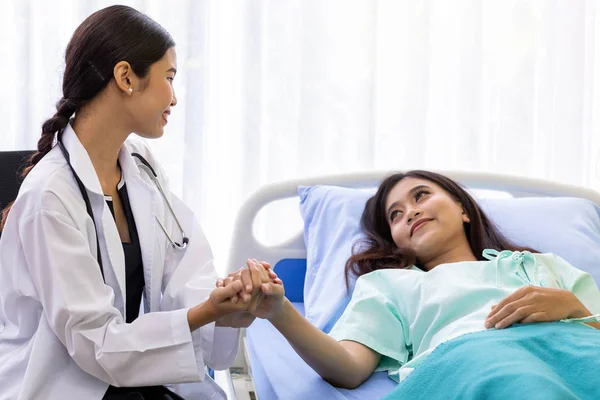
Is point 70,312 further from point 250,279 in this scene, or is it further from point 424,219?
point 424,219

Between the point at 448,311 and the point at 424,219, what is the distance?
300 millimetres

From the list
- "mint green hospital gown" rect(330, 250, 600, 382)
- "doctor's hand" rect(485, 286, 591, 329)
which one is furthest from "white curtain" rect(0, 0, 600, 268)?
"doctor's hand" rect(485, 286, 591, 329)

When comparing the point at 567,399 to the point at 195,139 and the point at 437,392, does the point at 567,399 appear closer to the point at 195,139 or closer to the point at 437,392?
the point at 437,392

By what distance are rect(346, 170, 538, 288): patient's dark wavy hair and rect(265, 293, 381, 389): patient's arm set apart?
0.37 m

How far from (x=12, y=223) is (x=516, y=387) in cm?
92

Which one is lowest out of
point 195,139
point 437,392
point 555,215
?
point 437,392

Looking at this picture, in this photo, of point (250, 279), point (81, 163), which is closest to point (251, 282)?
point (250, 279)

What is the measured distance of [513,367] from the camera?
43.7 inches

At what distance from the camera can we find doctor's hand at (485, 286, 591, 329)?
4.64 feet

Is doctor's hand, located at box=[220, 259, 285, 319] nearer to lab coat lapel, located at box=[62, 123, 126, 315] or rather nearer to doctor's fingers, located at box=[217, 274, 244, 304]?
doctor's fingers, located at box=[217, 274, 244, 304]

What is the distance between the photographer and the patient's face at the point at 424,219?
1.79 meters

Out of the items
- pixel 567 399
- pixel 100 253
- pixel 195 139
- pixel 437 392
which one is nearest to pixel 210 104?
pixel 195 139

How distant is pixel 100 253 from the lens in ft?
4.80

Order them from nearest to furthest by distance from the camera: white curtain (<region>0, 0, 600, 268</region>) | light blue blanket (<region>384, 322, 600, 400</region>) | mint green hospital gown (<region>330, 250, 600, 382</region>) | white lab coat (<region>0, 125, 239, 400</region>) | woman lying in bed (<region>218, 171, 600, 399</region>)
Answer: light blue blanket (<region>384, 322, 600, 400</region>) → woman lying in bed (<region>218, 171, 600, 399</region>) → white lab coat (<region>0, 125, 239, 400</region>) → mint green hospital gown (<region>330, 250, 600, 382</region>) → white curtain (<region>0, 0, 600, 268</region>)
